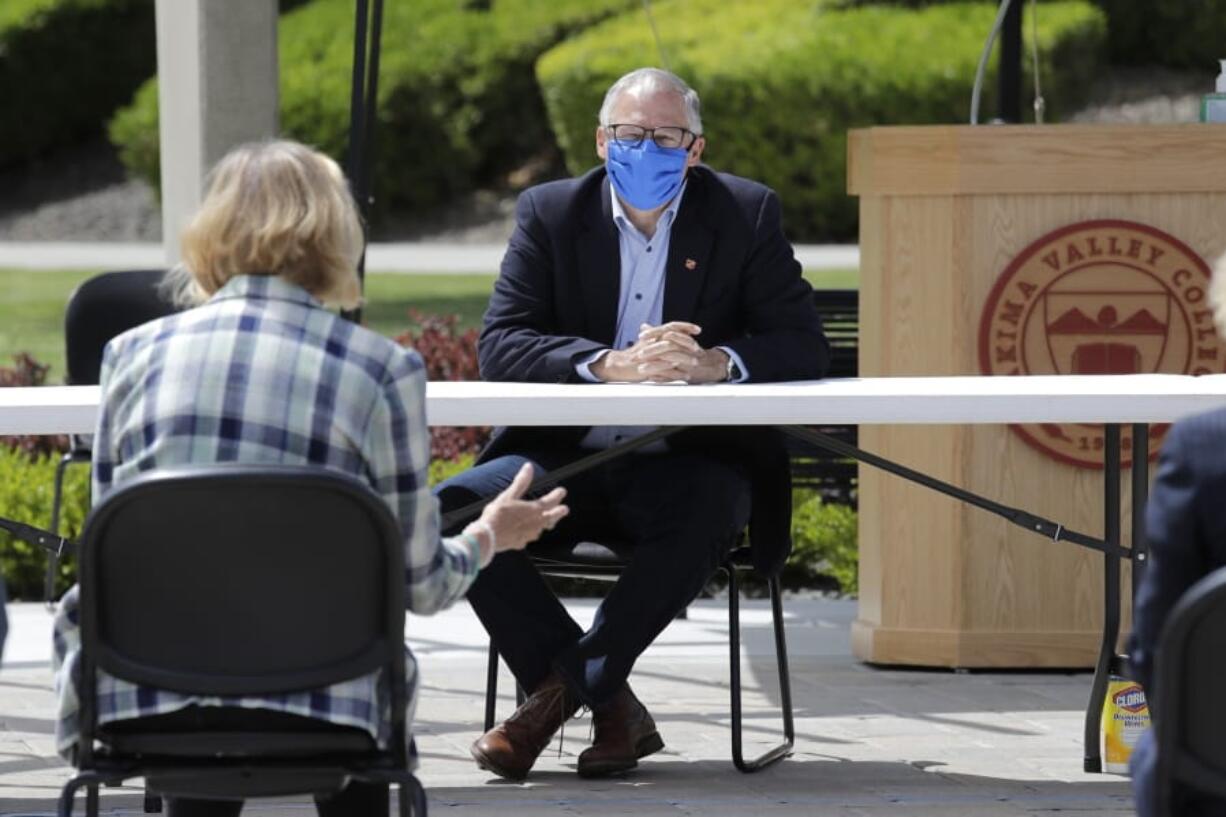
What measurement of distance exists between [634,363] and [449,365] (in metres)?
3.74

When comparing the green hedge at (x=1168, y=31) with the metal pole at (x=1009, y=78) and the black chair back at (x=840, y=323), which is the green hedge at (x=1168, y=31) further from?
the black chair back at (x=840, y=323)

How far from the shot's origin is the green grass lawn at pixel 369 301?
1350 cm

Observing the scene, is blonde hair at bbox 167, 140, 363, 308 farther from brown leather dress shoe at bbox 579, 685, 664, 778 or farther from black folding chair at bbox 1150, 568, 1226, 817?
brown leather dress shoe at bbox 579, 685, 664, 778

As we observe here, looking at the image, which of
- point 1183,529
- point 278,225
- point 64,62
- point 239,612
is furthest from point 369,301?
point 1183,529

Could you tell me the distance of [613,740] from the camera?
185 inches

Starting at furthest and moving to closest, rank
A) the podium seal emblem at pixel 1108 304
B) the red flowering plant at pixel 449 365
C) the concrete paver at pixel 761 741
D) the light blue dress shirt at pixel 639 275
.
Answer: the red flowering plant at pixel 449 365, the podium seal emblem at pixel 1108 304, the light blue dress shirt at pixel 639 275, the concrete paver at pixel 761 741

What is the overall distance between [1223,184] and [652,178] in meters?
1.68

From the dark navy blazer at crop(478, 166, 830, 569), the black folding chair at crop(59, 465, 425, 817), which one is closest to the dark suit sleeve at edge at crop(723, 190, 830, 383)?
the dark navy blazer at crop(478, 166, 830, 569)

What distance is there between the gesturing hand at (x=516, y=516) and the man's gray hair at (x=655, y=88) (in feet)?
5.47

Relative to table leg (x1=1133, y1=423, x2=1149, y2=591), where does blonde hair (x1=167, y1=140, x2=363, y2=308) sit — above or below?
above

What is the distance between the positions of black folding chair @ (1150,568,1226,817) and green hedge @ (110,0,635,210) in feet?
52.3

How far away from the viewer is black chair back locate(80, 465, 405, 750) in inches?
114

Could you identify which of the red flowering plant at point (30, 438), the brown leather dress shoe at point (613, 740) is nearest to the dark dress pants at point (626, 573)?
the brown leather dress shoe at point (613, 740)

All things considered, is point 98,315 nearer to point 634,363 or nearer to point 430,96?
point 634,363
